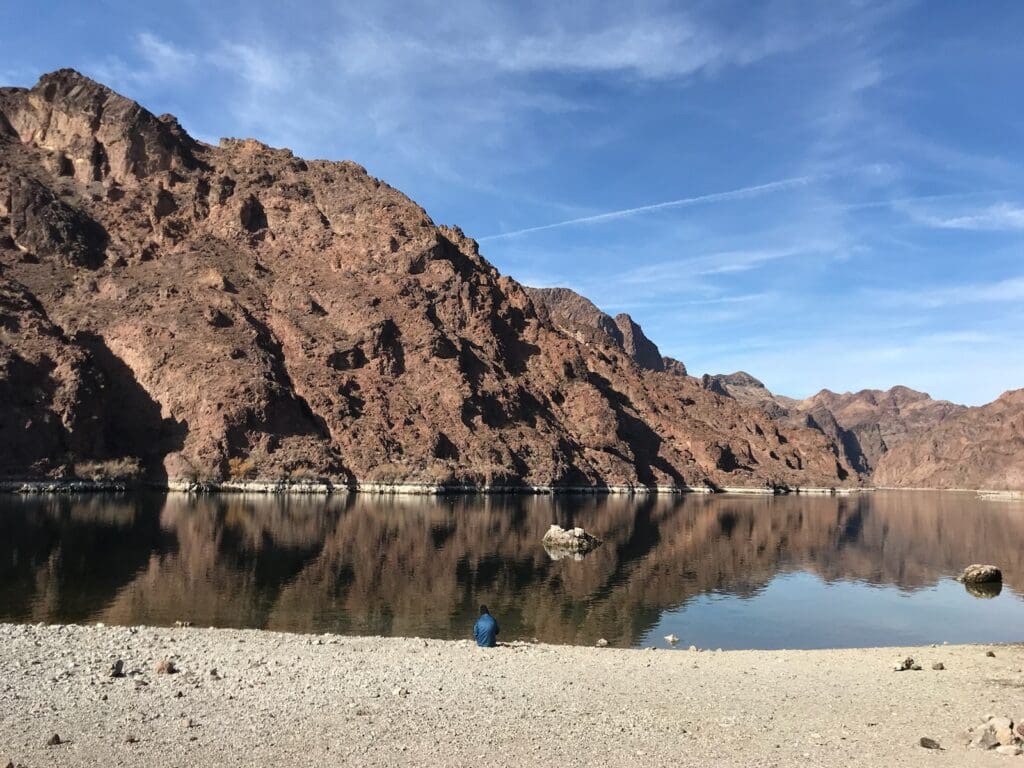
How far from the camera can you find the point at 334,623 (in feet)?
83.6

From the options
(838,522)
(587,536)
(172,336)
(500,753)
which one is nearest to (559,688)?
(500,753)

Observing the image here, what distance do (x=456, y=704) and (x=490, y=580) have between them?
2202cm

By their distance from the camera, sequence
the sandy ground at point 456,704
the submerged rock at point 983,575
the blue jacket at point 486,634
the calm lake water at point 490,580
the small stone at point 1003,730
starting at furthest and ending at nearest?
the submerged rock at point 983,575 → the calm lake water at point 490,580 → the blue jacket at point 486,634 → the small stone at point 1003,730 → the sandy ground at point 456,704

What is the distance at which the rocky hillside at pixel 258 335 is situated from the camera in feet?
367

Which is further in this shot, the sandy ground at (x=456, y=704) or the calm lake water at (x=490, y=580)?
the calm lake water at (x=490, y=580)

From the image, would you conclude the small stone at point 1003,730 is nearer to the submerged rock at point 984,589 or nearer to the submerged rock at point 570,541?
the submerged rock at point 984,589

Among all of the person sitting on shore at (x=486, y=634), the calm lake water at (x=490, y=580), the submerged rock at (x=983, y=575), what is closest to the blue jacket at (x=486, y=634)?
the person sitting on shore at (x=486, y=634)

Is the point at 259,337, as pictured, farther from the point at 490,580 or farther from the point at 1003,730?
the point at 1003,730

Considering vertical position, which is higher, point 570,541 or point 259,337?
point 259,337

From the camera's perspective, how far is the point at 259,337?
434 feet

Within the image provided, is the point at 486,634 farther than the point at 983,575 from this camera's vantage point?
No

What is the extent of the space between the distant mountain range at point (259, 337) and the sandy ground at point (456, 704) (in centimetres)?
9238

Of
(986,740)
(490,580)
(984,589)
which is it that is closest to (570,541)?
(490,580)

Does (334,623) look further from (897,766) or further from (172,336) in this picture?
(172,336)
